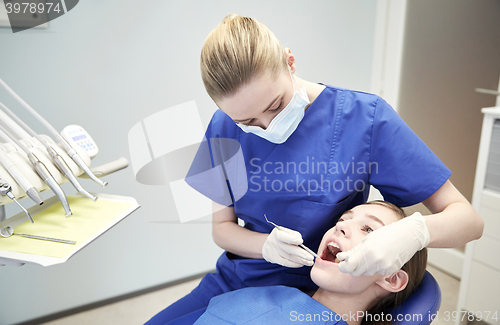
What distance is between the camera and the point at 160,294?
2.08 metres

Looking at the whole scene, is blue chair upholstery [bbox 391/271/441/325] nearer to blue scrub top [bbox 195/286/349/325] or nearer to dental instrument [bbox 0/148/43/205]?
blue scrub top [bbox 195/286/349/325]

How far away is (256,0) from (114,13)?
0.76 meters

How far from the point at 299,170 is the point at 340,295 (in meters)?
0.39

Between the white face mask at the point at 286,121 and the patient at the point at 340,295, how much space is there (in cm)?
31

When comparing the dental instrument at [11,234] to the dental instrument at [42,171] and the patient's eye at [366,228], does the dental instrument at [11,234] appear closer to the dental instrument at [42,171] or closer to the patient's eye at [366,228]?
the dental instrument at [42,171]

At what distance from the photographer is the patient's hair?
979 mm

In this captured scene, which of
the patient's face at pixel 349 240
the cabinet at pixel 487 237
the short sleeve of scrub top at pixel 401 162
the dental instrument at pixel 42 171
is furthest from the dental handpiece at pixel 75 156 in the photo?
the cabinet at pixel 487 237

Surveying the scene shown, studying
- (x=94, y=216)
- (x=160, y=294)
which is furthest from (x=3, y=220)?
(x=160, y=294)

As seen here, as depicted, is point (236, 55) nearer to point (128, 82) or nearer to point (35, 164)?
point (35, 164)

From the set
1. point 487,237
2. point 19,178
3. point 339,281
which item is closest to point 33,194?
point 19,178

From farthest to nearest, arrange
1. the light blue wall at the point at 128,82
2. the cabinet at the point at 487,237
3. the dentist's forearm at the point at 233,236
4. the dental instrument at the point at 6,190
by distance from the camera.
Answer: the light blue wall at the point at 128,82 → the cabinet at the point at 487,237 → the dentist's forearm at the point at 233,236 → the dental instrument at the point at 6,190

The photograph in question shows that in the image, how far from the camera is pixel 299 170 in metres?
1.05

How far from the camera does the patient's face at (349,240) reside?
3.10 feet

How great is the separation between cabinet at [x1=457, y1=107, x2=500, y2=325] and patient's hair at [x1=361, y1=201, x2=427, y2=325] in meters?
0.75
